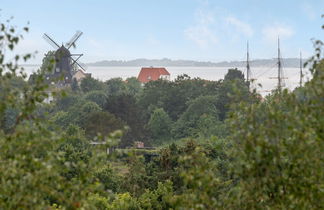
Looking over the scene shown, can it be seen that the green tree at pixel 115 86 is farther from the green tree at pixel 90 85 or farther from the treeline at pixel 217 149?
the treeline at pixel 217 149

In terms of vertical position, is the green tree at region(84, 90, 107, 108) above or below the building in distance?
below

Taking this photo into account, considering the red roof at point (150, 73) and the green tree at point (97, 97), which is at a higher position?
the red roof at point (150, 73)

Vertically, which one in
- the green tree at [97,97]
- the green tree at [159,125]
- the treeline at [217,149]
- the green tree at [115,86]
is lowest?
the green tree at [159,125]

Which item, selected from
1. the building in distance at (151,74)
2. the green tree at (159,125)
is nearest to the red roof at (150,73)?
the building in distance at (151,74)

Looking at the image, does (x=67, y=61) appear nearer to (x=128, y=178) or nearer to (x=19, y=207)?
(x=128, y=178)

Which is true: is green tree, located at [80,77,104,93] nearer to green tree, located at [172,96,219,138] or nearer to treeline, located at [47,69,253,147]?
treeline, located at [47,69,253,147]

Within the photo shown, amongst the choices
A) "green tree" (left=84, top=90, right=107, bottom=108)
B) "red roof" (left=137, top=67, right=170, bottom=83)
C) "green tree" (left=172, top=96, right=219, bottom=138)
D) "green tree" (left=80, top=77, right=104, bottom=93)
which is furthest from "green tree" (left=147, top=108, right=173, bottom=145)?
"red roof" (left=137, top=67, right=170, bottom=83)

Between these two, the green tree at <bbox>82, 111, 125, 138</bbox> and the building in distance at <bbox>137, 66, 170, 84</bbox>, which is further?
the building in distance at <bbox>137, 66, 170, 84</bbox>

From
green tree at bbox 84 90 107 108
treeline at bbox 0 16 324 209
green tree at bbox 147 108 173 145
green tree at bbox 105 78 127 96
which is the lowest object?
green tree at bbox 147 108 173 145

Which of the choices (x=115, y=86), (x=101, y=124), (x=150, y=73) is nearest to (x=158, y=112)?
(x=101, y=124)

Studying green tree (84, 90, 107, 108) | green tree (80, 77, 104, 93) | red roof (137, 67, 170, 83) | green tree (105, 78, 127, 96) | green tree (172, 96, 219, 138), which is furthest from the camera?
red roof (137, 67, 170, 83)

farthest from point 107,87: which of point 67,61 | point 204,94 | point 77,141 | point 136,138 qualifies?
point 77,141

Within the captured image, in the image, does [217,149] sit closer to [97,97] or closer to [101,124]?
[101,124]

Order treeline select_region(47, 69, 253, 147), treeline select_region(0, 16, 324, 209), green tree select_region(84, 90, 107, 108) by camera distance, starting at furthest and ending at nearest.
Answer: green tree select_region(84, 90, 107, 108)
treeline select_region(47, 69, 253, 147)
treeline select_region(0, 16, 324, 209)
